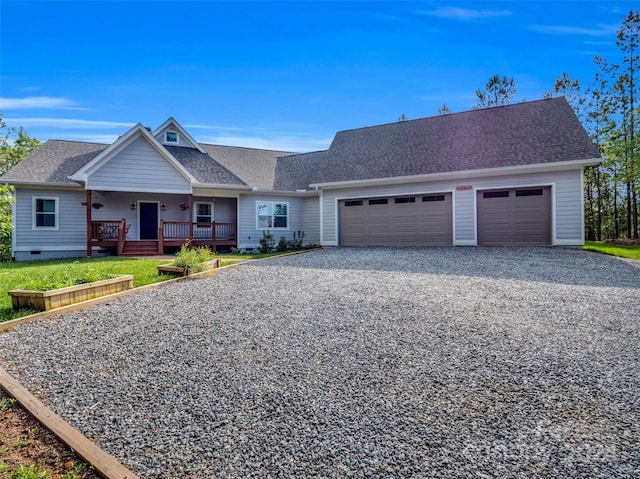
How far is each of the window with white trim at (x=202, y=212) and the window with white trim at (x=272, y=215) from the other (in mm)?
2359

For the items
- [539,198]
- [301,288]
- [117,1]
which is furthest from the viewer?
[539,198]

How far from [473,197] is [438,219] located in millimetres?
1564

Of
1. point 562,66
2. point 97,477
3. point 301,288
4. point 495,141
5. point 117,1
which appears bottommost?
point 97,477

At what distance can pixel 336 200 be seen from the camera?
1681cm

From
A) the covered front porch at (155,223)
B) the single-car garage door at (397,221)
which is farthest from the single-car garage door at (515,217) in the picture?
the covered front porch at (155,223)

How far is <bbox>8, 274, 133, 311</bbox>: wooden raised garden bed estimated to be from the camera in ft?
17.5

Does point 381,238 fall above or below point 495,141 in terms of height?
below

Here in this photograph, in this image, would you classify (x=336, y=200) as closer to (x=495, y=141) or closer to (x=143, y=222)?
(x=495, y=141)

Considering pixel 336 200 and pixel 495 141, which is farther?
pixel 336 200

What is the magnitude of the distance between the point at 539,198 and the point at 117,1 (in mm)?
14941

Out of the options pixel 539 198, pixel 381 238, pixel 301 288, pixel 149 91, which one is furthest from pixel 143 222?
pixel 539 198

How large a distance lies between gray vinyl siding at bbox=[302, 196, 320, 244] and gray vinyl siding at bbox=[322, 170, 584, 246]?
1.06 m

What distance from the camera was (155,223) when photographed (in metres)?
16.9

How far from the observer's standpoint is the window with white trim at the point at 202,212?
17527 mm
